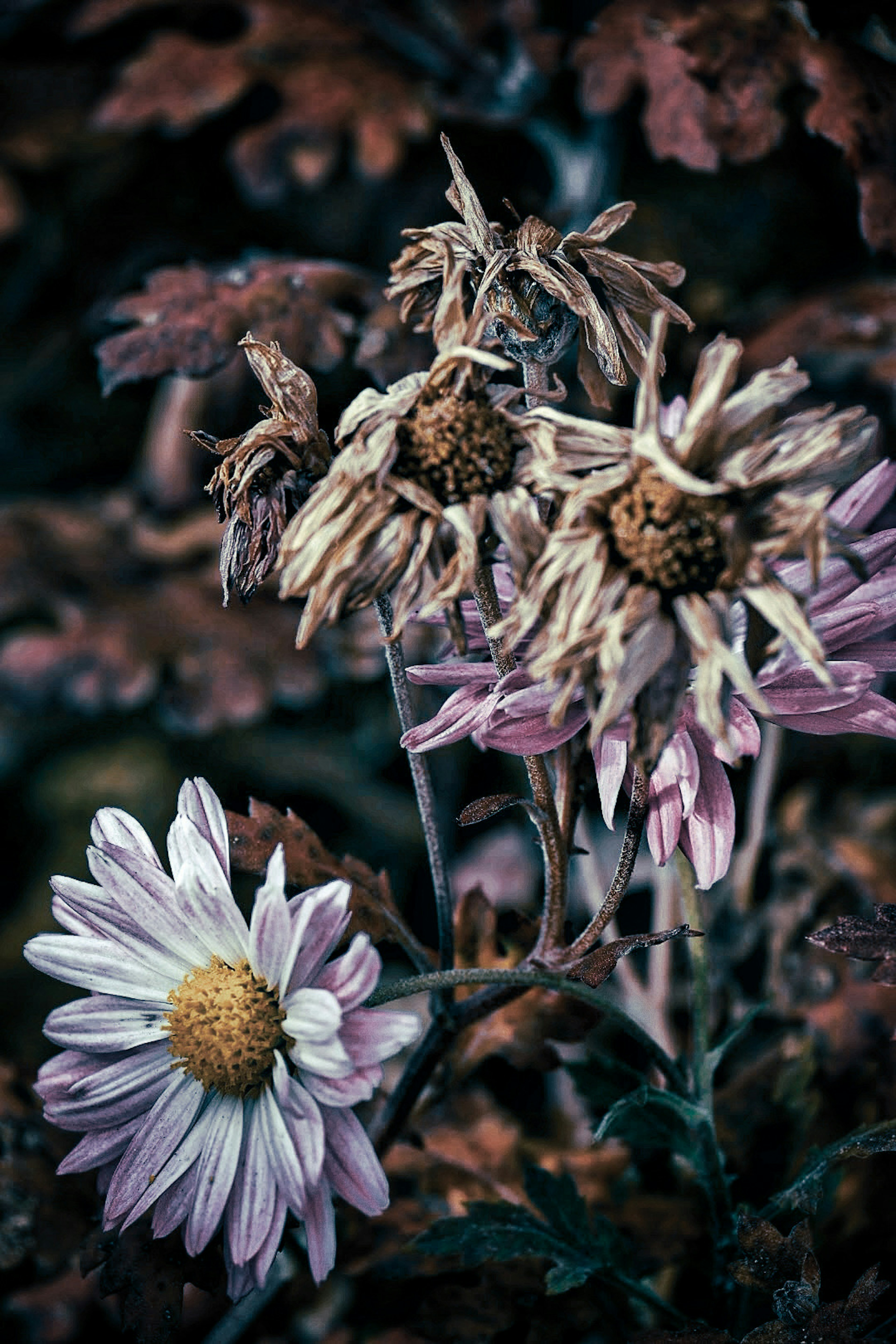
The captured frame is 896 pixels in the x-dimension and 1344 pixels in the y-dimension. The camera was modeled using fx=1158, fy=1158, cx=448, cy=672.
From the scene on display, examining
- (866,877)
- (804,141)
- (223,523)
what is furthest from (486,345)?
(804,141)

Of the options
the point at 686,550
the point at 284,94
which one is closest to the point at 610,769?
the point at 686,550

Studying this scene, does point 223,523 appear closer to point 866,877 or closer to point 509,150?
point 866,877

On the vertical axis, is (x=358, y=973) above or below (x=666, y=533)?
below

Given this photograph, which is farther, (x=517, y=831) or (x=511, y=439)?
(x=517, y=831)

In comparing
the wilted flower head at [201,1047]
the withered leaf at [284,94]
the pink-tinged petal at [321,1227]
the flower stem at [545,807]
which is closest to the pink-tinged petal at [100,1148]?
the wilted flower head at [201,1047]

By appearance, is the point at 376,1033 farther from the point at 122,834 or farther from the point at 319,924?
the point at 122,834

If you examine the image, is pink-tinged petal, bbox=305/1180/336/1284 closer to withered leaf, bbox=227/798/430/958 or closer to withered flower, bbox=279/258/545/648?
withered leaf, bbox=227/798/430/958
